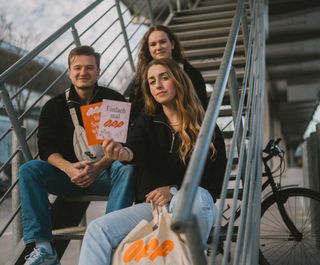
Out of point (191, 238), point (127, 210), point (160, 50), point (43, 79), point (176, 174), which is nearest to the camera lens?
point (191, 238)

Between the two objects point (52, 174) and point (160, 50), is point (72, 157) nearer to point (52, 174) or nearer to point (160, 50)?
point (52, 174)

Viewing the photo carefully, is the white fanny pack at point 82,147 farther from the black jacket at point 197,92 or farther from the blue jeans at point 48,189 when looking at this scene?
the black jacket at point 197,92

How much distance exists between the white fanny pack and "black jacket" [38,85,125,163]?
31 mm

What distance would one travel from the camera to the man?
6.69 ft

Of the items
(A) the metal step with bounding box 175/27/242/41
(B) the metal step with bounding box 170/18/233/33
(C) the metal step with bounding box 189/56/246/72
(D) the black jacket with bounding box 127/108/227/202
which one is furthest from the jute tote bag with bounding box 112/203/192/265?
(B) the metal step with bounding box 170/18/233/33

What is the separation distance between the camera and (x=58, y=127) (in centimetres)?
239

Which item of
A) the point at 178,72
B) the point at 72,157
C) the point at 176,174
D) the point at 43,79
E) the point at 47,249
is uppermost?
the point at 43,79

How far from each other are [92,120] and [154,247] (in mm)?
664

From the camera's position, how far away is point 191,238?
36.7 inches

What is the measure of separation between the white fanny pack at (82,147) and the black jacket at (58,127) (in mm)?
31

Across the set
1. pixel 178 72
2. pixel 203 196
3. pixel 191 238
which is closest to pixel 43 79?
pixel 178 72

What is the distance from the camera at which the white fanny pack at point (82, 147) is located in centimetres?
230

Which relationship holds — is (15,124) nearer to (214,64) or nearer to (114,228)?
(114,228)

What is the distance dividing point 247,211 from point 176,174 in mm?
408
